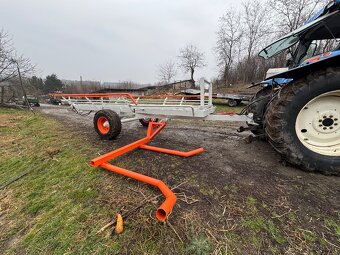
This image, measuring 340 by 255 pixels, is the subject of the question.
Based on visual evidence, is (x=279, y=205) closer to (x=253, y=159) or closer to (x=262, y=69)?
(x=253, y=159)

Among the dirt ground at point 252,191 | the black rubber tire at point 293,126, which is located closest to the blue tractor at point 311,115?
the black rubber tire at point 293,126

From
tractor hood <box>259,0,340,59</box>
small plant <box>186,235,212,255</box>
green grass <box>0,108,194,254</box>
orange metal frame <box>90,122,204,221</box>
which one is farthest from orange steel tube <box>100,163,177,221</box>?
tractor hood <box>259,0,340,59</box>

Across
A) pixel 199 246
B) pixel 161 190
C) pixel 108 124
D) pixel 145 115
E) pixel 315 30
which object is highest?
pixel 315 30

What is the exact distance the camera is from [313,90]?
2.15 metres

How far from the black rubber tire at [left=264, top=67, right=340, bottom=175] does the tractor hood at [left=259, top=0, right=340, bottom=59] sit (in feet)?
3.44

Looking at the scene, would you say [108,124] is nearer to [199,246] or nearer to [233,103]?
[199,246]

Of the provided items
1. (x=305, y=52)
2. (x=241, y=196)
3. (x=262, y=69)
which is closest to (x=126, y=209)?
(x=241, y=196)

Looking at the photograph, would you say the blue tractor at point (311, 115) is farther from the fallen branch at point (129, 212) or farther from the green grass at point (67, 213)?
the green grass at point (67, 213)

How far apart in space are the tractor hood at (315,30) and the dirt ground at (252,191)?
1.97 m

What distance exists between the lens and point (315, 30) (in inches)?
120

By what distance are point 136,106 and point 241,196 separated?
2.70 metres

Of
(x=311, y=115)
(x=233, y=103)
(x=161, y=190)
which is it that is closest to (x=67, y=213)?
(x=161, y=190)

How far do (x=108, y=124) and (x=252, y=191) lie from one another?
120 inches

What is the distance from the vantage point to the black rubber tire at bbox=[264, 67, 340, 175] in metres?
2.17
